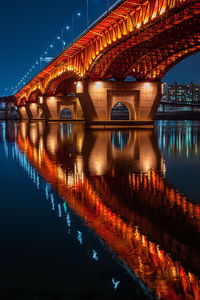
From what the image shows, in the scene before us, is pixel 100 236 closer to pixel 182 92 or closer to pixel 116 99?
pixel 116 99

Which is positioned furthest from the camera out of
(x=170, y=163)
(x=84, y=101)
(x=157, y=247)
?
(x=84, y=101)

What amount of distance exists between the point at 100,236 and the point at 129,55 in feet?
130

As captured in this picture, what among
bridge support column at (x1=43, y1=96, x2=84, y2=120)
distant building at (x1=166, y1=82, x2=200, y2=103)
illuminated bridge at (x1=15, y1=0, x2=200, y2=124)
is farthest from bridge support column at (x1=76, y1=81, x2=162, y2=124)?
distant building at (x1=166, y1=82, x2=200, y2=103)

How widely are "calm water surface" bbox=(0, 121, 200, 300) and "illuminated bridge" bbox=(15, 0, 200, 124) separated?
17.8 metres

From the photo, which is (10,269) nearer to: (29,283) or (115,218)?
(29,283)

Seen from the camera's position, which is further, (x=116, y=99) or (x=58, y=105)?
(x=58, y=105)

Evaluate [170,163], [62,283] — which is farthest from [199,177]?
[62,283]

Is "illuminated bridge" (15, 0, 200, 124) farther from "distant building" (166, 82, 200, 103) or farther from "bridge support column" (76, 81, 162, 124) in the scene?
"distant building" (166, 82, 200, 103)

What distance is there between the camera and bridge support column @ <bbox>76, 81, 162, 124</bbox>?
4434 centimetres

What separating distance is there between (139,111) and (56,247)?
42.4m

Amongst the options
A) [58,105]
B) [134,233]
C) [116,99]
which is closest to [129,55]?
[116,99]

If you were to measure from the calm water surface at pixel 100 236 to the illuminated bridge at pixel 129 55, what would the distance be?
17.8 m

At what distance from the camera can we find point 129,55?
138 ft

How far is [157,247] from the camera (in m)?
4.63
